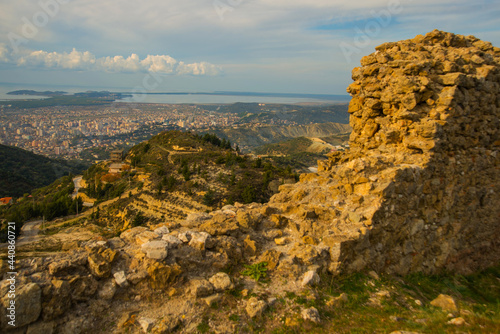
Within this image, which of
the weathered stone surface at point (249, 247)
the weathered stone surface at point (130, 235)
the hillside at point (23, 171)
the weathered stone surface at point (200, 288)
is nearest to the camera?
the weathered stone surface at point (200, 288)

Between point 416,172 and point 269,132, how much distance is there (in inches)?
6616

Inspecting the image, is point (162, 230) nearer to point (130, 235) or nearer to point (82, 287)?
point (130, 235)

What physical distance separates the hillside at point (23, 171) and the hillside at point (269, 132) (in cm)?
7746

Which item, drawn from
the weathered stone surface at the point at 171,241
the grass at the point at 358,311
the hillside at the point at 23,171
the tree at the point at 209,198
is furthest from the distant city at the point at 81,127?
the grass at the point at 358,311

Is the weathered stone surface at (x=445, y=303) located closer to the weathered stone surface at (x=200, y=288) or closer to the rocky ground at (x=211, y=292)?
the rocky ground at (x=211, y=292)

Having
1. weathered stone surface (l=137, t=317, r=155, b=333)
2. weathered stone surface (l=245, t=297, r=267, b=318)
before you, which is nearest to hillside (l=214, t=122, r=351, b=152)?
weathered stone surface (l=245, t=297, r=267, b=318)

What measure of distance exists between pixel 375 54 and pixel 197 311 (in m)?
8.41

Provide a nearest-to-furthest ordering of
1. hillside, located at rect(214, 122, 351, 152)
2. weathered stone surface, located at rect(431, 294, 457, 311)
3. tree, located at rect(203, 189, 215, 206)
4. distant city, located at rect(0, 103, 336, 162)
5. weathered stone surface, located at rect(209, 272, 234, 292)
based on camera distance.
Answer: weathered stone surface, located at rect(209, 272, 234, 292), weathered stone surface, located at rect(431, 294, 457, 311), tree, located at rect(203, 189, 215, 206), distant city, located at rect(0, 103, 336, 162), hillside, located at rect(214, 122, 351, 152)

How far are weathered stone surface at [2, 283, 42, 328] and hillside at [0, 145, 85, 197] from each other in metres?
66.1

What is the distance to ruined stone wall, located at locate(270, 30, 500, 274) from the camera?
653cm

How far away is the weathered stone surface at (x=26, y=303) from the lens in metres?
3.51

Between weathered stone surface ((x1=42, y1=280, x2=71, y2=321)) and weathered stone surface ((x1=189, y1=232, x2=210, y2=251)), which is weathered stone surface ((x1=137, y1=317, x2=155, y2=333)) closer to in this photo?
weathered stone surface ((x1=42, y1=280, x2=71, y2=321))

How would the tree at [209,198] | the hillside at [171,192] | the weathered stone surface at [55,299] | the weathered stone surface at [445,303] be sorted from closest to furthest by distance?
the weathered stone surface at [55,299] < the weathered stone surface at [445,303] < the hillside at [171,192] < the tree at [209,198]

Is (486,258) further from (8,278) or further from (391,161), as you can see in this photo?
(8,278)
